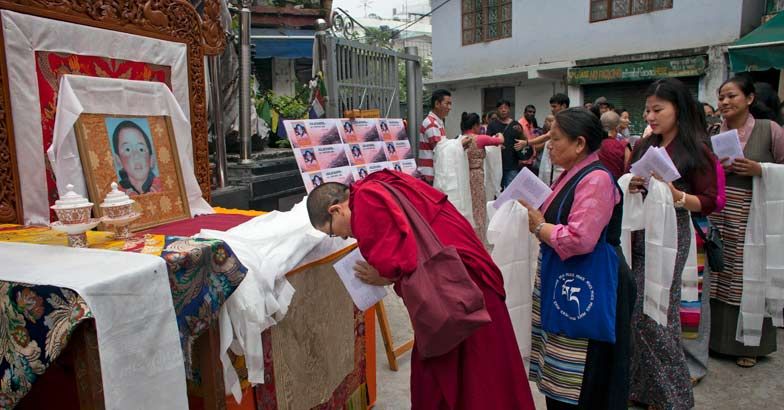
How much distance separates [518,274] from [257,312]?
1220mm

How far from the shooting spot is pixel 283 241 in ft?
6.59

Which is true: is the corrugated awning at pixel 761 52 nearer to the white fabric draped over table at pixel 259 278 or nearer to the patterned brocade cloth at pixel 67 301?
the white fabric draped over table at pixel 259 278

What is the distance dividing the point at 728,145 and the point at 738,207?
413mm

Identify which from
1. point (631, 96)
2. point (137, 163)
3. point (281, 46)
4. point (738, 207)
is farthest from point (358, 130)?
point (631, 96)

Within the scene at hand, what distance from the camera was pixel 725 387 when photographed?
117 inches

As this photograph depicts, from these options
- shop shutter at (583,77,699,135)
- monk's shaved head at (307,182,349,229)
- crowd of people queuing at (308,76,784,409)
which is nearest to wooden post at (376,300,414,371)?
crowd of people queuing at (308,76,784,409)

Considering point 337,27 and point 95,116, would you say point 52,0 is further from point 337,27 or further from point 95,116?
point 337,27

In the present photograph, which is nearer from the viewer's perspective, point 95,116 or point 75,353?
point 75,353

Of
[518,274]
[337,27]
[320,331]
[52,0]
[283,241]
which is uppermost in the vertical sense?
[337,27]

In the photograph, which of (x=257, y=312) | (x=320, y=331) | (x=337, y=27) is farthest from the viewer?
(x=337, y=27)

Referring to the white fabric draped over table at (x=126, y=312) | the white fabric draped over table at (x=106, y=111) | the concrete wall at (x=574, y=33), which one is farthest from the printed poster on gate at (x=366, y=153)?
the concrete wall at (x=574, y=33)

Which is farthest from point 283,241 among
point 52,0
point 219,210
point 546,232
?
point 52,0

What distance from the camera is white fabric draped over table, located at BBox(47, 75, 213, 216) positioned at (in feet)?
6.10

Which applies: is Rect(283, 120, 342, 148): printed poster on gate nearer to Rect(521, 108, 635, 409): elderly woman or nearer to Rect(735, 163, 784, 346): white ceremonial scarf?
Rect(521, 108, 635, 409): elderly woman
